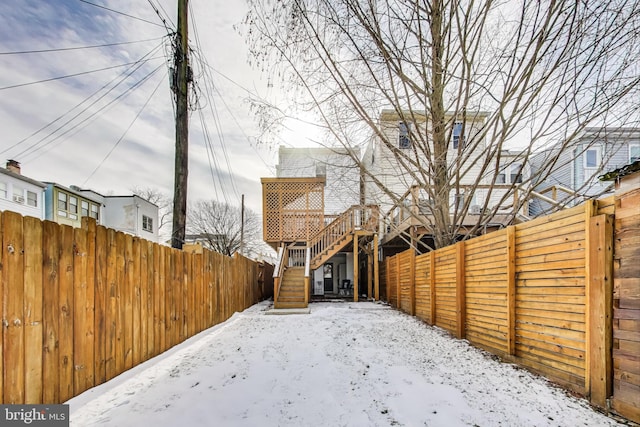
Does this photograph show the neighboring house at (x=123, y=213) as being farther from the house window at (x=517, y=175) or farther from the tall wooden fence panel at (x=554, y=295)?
the tall wooden fence panel at (x=554, y=295)

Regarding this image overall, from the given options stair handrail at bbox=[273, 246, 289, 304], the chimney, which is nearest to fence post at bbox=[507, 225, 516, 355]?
stair handrail at bbox=[273, 246, 289, 304]

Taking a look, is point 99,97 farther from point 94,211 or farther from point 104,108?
point 94,211

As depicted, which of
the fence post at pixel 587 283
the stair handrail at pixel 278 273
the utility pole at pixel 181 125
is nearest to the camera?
the fence post at pixel 587 283

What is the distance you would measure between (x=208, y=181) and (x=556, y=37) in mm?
12886

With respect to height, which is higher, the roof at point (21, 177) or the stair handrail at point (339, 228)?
the roof at point (21, 177)

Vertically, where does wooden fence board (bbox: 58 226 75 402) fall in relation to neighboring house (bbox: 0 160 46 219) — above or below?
below

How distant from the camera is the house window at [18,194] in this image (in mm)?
12234

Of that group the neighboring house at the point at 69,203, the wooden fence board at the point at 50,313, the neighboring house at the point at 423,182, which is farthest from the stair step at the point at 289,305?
the neighboring house at the point at 69,203

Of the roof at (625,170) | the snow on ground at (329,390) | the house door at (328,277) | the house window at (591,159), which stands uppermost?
the house window at (591,159)

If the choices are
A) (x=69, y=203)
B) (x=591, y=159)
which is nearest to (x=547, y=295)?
→ (x=591, y=159)

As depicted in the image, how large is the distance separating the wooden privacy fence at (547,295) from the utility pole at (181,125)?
496 cm

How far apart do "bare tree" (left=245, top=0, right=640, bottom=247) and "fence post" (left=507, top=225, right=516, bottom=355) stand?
1.70 metres

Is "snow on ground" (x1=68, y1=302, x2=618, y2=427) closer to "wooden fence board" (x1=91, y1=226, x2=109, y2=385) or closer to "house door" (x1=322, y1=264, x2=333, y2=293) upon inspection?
"wooden fence board" (x1=91, y1=226, x2=109, y2=385)

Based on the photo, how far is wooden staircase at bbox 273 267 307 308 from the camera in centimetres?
874
